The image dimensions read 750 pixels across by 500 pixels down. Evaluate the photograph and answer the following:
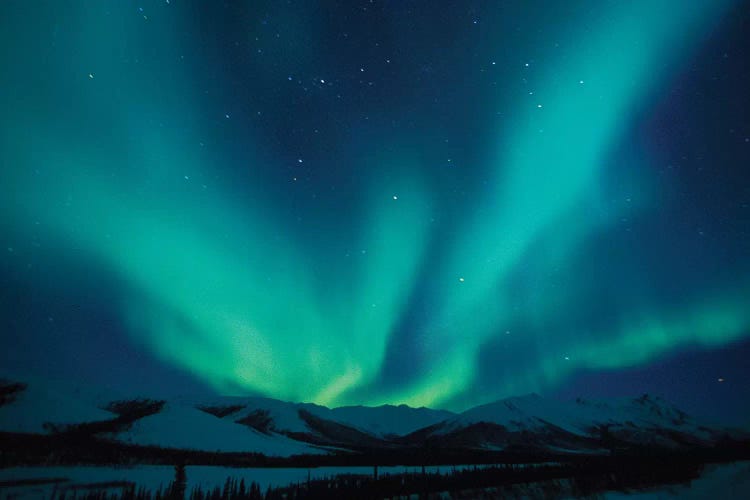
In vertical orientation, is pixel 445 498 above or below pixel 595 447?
below

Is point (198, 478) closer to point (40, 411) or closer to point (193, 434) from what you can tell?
point (193, 434)

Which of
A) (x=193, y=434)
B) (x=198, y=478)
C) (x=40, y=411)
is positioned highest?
(x=40, y=411)

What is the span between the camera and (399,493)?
3156 centimetres

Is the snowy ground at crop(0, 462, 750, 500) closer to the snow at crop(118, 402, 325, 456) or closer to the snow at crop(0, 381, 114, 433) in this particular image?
the snow at crop(0, 381, 114, 433)

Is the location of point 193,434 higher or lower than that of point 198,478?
higher

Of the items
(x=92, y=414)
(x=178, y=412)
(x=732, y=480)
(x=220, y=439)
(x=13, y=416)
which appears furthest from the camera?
(x=178, y=412)

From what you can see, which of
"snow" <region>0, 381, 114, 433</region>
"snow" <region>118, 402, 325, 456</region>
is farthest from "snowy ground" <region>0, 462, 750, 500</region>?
"snow" <region>118, 402, 325, 456</region>

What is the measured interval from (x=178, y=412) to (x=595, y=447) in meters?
168

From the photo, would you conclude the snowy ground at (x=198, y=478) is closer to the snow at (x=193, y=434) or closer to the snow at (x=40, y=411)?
the snow at (x=40, y=411)

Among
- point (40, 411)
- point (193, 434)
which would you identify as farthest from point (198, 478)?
point (40, 411)

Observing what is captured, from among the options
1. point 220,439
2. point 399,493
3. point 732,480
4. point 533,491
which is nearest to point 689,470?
point 732,480

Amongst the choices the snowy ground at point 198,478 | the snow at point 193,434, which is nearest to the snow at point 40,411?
the snow at point 193,434

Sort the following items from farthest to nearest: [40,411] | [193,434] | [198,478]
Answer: [193,434] < [40,411] < [198,478]

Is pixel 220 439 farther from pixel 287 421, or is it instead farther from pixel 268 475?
pixel 287 421
